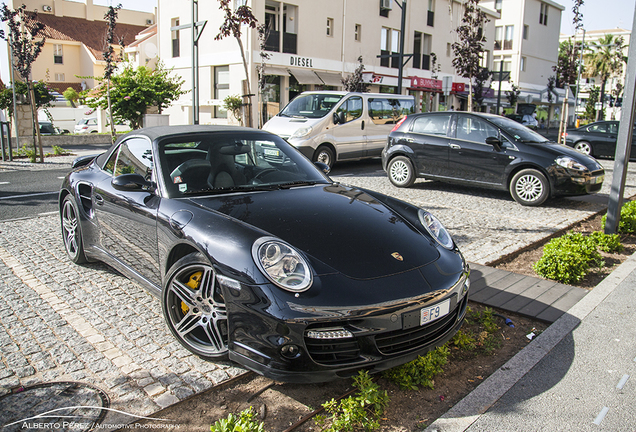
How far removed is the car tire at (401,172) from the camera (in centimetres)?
1050

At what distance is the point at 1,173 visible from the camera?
487 inches

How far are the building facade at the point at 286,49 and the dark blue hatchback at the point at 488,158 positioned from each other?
14.5 metres

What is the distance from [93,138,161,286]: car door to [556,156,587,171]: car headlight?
7221 mm

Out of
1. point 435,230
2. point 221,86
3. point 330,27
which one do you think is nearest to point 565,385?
point 435,230

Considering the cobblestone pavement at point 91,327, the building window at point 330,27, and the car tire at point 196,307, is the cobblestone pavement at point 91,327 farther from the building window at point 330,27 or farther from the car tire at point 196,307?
the building window at point 330,27

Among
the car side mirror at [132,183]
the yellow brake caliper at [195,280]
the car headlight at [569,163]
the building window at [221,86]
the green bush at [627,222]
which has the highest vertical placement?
the building window at [221,86]

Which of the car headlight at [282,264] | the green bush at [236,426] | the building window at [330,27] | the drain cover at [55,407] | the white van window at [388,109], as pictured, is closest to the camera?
the green bush at [236,426]

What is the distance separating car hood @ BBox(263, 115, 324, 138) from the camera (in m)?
12.2

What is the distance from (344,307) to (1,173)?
41.1ft

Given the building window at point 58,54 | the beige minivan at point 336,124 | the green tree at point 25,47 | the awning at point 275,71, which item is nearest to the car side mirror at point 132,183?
the beige minivan at point 336,124

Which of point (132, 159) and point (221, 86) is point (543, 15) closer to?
point (221, 86)

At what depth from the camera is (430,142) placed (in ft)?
33.2

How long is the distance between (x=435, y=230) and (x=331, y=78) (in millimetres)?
26628

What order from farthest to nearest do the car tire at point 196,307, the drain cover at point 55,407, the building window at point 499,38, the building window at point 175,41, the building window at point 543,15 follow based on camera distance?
the building window at point 543,15 → the building window at point 499,38 → the building window at point 175,41 → the car tire at point 196,307 → the drain cover at point 55,407
